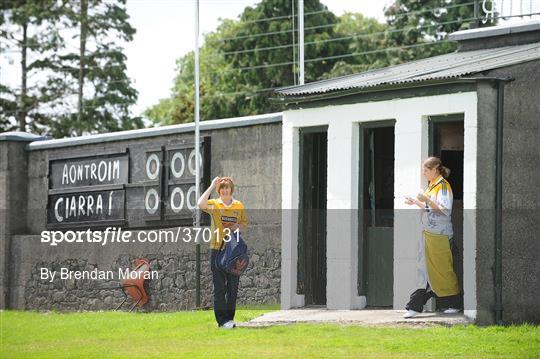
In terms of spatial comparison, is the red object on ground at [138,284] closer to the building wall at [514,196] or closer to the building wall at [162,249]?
the building wall at [162,249]

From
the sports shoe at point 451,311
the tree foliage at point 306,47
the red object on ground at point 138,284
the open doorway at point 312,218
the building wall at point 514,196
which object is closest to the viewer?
the building wall at point 514,196

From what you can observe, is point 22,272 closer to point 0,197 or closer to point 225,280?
point 0,197

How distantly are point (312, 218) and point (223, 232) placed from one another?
88.4 inches

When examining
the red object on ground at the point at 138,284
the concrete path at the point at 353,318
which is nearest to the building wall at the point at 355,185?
the concrete path at the point at 353,318

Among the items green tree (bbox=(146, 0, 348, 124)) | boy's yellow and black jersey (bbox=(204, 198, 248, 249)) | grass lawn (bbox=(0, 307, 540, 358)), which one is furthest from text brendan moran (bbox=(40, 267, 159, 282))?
green tree (bbox=(146, 0, 348, 124))

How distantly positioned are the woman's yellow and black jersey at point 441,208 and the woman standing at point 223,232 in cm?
224

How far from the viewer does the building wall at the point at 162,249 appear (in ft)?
70.6

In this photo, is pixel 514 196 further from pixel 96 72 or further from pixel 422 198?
pixel 96 72

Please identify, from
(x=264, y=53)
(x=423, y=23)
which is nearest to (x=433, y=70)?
(x=423, y=23)

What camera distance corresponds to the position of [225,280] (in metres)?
18.3

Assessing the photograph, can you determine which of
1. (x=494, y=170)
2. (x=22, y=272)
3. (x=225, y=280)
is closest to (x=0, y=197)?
(x=22, y=272)

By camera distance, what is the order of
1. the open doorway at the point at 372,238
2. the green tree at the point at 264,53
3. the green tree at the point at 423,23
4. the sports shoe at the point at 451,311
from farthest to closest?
the green tree at the point at 264,53 < the green tree at the point at 423,23 < the open doorway at the point at 372,238 < the sports shoe at the point at 451,311

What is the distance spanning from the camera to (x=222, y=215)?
59.7 feet

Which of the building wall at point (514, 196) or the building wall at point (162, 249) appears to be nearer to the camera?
the building wall at point (514, 196)
